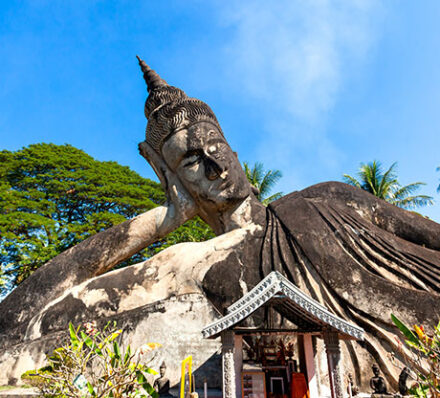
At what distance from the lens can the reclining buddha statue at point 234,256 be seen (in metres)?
5.31

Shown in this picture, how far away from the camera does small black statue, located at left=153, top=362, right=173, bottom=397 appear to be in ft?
15.4

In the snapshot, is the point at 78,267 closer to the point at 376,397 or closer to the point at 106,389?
the point at 106,389

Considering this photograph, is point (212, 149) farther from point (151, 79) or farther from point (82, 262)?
point (82, 262)

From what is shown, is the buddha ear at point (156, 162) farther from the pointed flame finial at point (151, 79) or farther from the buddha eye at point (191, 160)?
the pointed flame finial at point (151, 79)

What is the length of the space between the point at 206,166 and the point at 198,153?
0.39 metres

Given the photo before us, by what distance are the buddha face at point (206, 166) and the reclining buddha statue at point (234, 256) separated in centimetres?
2

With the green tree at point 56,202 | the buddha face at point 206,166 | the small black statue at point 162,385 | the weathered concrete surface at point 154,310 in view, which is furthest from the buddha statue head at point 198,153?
the green tree at point 56,202

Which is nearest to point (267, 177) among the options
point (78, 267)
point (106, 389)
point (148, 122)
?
point (148, 122)

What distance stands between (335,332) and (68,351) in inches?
102

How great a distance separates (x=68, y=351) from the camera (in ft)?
10.1

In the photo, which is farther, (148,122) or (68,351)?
(148,122)

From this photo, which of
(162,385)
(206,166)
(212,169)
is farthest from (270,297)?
(206,166)

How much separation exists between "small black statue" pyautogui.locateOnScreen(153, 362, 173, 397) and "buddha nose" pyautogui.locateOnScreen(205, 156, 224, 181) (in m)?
3.78

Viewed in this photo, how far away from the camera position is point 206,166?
7.43 meters
